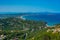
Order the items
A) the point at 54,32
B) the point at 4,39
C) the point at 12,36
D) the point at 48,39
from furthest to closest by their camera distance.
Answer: the point at 12,36, the point at 4,39, the point at 54,32, the point at 48,39

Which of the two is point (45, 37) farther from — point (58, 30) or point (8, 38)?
point (8, 38)

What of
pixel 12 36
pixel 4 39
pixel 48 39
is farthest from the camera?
pixel 12 36

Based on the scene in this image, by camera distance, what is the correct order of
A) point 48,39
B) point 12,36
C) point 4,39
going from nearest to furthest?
point 48,39 → point 4,39 → point 12,36

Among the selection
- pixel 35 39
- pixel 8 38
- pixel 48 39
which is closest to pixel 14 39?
pixel 8 38

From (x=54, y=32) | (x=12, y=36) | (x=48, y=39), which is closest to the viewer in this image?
(x=48, y=39)

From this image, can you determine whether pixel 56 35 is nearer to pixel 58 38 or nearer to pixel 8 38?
pixel 58 38

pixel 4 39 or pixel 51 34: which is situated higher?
pixel 51 34

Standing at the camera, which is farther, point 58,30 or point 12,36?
point 12,36

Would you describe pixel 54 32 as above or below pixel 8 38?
above

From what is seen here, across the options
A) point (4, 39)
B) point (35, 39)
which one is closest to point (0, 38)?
point (4, 39)
